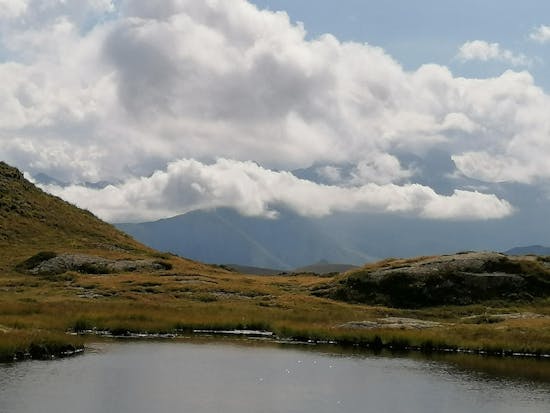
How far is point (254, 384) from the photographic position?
168ft

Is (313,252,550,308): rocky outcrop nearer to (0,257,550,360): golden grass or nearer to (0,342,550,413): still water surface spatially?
(0,257,550,360): golden grass

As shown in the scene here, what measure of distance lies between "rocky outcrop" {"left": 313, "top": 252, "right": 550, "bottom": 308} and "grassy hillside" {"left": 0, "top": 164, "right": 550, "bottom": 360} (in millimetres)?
989

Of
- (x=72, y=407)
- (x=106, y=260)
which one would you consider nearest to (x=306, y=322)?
(x=72, y=407)

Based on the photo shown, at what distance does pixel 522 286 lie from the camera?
110 meters

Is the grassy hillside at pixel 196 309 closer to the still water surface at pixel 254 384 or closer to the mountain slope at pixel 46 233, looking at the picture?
the mountain slope at pixel 46 233

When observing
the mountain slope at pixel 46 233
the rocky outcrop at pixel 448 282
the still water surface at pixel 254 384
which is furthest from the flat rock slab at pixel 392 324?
the mountain slope at pixel 46 233

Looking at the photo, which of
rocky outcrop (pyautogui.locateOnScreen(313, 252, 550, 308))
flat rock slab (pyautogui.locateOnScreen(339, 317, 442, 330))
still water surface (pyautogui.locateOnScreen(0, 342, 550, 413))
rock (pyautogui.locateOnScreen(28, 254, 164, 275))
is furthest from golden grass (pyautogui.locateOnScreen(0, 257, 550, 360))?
still water surface (pyautogui.locateOnScreen(0, 342, 550, 413))

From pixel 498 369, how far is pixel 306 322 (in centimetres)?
3163

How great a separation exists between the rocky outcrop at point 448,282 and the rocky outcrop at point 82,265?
3686 cm

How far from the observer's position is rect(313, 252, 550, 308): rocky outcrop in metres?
109

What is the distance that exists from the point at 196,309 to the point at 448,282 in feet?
127

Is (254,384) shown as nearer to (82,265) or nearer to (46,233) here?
(82,265)

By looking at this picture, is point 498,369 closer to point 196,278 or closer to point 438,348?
point 438,348

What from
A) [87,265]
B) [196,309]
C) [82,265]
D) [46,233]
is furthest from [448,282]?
[46,233]
